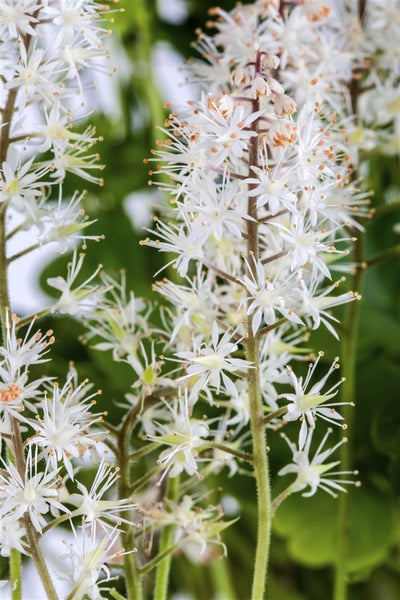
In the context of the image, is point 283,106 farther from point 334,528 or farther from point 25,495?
point 334,528

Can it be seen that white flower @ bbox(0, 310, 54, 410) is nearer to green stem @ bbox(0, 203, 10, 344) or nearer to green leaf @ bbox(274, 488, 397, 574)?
green stem @ bbox(0, 203, 10, 344)

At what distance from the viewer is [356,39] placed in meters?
0.67

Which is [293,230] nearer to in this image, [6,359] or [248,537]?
[6,359]

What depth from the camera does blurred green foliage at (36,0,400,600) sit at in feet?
2.60

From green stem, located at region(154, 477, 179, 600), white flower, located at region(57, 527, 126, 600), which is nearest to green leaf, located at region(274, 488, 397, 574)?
green stem, located at region(154, 477, 179, 600)

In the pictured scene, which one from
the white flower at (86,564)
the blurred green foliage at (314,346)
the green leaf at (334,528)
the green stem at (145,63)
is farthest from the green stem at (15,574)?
the green stem at (145,63)

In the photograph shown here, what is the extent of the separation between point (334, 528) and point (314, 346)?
227 mm

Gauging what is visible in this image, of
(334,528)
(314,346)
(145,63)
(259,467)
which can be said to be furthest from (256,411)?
(145,63)

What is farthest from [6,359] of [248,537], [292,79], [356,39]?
[248,537]

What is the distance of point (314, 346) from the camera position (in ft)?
2.19

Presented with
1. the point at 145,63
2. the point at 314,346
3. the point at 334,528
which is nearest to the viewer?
the point at 314,346

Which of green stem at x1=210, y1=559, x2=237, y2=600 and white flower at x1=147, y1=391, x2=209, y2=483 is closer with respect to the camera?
white flower at x1=147, y1=391, x2=209, y2=483

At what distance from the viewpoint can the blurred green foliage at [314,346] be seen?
792mm

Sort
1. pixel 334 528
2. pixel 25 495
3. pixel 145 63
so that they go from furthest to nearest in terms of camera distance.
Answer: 1. pixel 145 63
2. pixel 334 528
3. pixel 25 495
